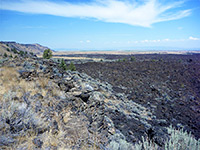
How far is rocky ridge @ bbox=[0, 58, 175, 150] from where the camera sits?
125 inches

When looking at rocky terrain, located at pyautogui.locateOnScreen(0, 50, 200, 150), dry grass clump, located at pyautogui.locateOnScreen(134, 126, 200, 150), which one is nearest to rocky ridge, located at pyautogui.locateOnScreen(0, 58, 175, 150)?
rocky terrain, located at pyautogui.locateOnScreen(0, 50, 200, 150)

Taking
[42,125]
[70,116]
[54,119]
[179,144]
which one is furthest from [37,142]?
[179,144]

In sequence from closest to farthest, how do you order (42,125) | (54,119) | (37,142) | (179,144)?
(179,144), (37,142), (42,125), (54,119)

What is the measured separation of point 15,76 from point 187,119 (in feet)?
28.4

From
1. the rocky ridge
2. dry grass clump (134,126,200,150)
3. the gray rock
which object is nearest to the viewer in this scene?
dry grass clump (134,126,200,150)

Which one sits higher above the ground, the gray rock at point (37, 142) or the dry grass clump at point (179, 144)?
the dry grass clump at point (179, 144)

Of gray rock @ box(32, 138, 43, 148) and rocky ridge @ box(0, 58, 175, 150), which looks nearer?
gray rock @ box(32, 138, 43, 148)

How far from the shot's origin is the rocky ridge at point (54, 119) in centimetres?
318

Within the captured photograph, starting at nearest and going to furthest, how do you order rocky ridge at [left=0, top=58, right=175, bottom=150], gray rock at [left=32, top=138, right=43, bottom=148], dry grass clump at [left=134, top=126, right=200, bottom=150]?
dry grass clump at [left=134, top=126, right=200, bottom=150], gray rock at [left=32, top=138, right=43, bottom=148], rocky ridge at [left=0, top=58, right=175, bottom=150]

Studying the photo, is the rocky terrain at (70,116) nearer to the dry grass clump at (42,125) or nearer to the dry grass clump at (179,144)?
the dry grass clump at (42,125)

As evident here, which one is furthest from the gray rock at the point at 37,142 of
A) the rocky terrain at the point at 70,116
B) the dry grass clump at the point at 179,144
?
the dry grass clump at the point at 179,144

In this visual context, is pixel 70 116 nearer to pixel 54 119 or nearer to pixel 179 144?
pixel 54 119

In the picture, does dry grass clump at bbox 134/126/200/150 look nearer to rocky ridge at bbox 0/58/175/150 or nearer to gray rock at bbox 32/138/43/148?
rocky ridge at bbox 0/58/175/150

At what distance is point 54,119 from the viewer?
4.03 metres
